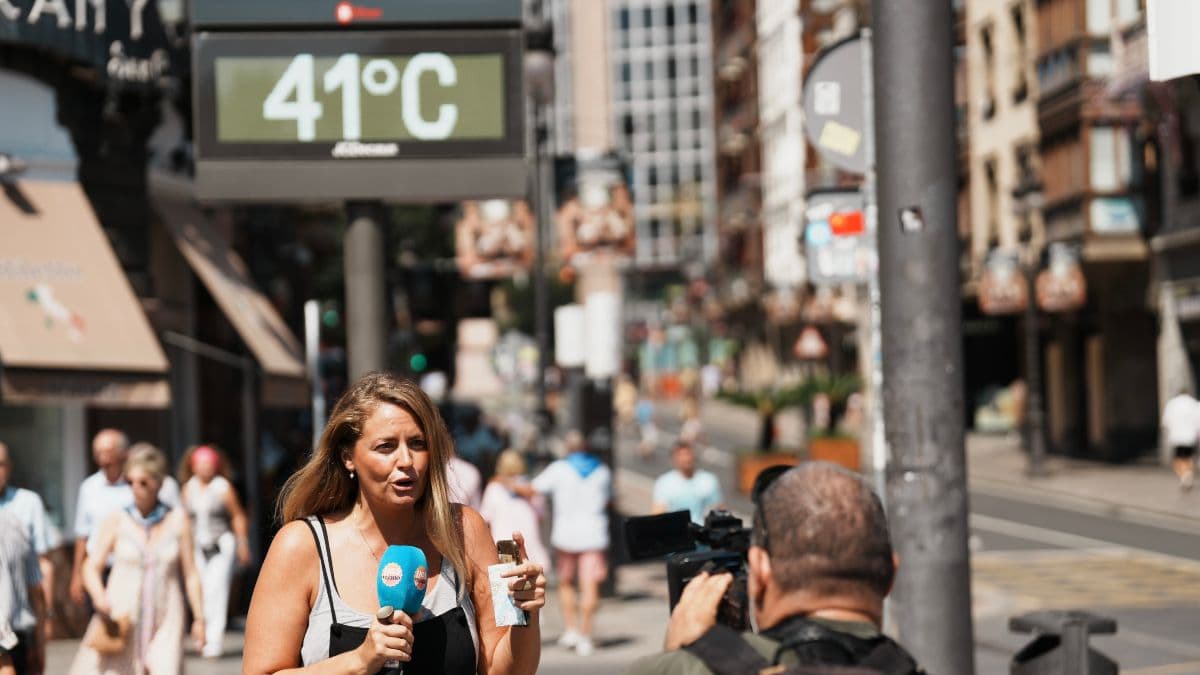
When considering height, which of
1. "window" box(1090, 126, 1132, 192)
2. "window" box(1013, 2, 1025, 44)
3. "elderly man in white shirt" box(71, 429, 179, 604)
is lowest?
"elderly man in white shirt" box(71, 429, 179, 604)

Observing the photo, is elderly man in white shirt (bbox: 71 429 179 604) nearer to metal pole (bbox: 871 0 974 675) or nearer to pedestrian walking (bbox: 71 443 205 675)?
pedestrian walking (bbox: 71 443 205 675)

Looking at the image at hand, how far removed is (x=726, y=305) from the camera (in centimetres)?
9238

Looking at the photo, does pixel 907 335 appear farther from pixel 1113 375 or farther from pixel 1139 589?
pixel 1113 375

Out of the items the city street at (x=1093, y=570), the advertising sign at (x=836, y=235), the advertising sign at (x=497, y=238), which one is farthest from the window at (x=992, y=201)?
the advertising sign at (x=836, y=235)

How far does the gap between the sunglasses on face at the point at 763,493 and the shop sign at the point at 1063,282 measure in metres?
36.9

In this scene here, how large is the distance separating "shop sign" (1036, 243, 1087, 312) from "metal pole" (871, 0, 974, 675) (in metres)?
33.4

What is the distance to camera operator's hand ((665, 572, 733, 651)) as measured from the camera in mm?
3326

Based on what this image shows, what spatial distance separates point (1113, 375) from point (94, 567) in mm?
34352

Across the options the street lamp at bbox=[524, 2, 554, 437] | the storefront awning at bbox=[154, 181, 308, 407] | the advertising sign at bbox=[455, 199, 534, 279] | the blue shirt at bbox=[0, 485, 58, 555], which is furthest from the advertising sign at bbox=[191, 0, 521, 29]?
the advertising sign at bbox=[455, 199, 534, 279]

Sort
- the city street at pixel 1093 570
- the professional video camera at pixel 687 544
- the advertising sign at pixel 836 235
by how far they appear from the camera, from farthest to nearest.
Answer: the city street at pixel 1093 570, the advertising sign at pixel 836 235, the professional video camera at pixel 687 544

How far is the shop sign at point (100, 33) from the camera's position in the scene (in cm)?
1543

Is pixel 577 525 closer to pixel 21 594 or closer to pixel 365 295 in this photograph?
pixel 21 594

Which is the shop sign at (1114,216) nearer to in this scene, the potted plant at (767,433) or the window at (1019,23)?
the window at (1019,23)

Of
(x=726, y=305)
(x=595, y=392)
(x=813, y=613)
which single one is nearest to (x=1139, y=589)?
(x=595, y=392)
